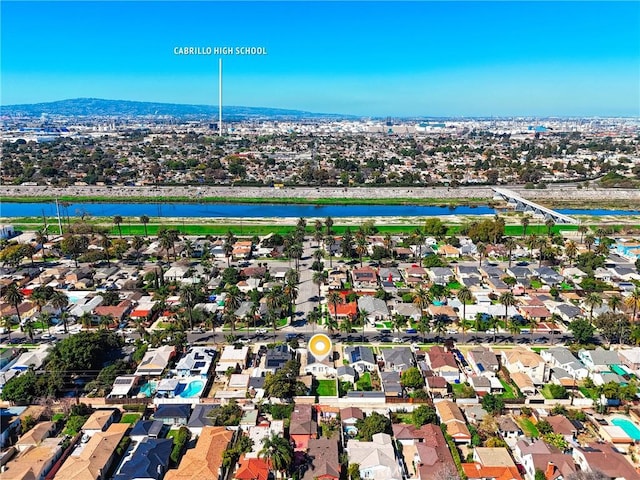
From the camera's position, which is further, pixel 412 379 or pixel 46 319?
pixel 46 319

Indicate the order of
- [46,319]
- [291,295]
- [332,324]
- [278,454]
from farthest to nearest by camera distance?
[291,295], [332,324], [46,319], [278,454]

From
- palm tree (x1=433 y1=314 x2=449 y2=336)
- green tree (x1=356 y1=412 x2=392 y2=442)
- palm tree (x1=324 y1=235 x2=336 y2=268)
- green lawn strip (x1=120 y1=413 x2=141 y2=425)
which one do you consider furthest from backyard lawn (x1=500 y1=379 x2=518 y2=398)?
palm tree (x1=324 y1=235 x2=336 y2=268)

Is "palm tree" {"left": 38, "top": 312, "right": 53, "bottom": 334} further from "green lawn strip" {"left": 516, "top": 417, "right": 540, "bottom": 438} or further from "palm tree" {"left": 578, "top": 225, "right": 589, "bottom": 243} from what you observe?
"palm tree" {"left": 578, "top": 225, "right": 589, "bottom": 243}

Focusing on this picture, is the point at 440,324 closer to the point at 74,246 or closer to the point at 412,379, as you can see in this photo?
the point at 412,379

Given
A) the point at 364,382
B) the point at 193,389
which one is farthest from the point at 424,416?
the point at 193,389

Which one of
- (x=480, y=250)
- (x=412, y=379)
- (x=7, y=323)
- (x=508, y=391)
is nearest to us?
(x=412, y=379)

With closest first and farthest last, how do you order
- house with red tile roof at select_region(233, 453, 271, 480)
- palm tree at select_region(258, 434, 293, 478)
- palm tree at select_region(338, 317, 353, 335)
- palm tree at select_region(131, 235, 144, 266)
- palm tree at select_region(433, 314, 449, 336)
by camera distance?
1. palm tree at select_region(258, 434, 293, 478)
2. house with red tile roof at select_region(233, 453, 271, 480)
3. palm tree at select_region(433, 314, 449, 336)
4. palm tree at select_region(338, 317, 353, 335)
5. palm tree at select_region(131, 235, 144, 266)
